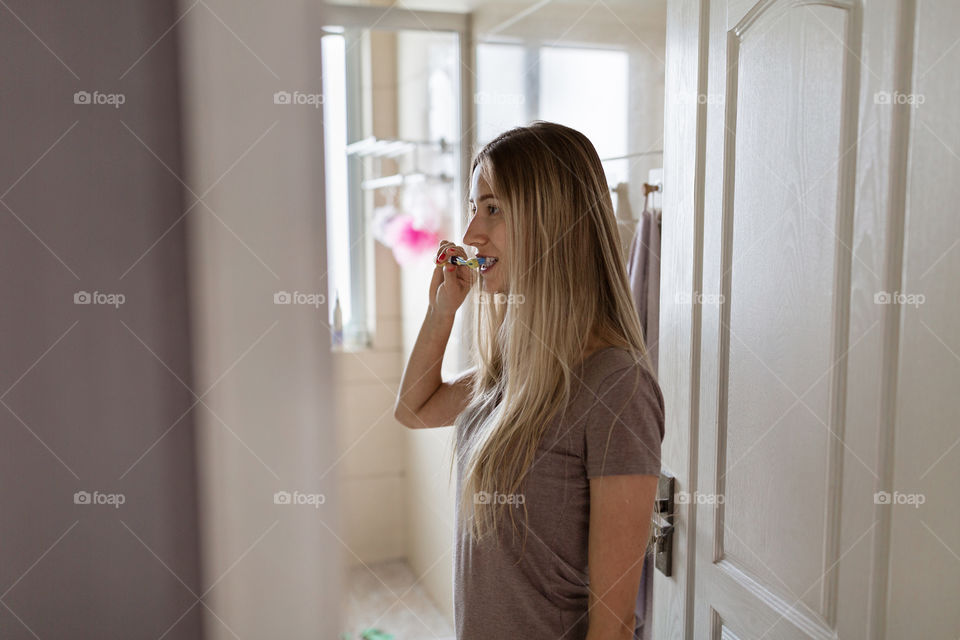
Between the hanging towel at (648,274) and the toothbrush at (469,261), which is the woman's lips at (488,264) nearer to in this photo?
the toothbrush at (469,261)

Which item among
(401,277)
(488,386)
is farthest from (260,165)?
(401,277)

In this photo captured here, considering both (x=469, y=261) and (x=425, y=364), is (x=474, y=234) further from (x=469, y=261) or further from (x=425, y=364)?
(x=425, y=364)

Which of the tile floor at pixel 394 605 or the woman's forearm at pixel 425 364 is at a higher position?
the woman's forearm at pixel 425 364

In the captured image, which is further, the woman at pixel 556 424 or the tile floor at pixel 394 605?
the tile floor at pixel 394 605

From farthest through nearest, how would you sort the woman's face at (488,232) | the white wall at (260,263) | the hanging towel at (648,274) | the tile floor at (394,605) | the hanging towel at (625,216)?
1. the tile floor at (394,605)
2. the hanging towel at (625,216)
3. the hanging towel at (648,274)
4. the woman's face at (488,232)
5. the white wall at (260,263)

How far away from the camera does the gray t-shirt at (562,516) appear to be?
82 cm

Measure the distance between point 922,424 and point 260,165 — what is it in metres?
0.69

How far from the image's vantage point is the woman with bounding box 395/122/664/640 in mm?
824

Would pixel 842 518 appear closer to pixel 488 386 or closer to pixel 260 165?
pixel 488 386

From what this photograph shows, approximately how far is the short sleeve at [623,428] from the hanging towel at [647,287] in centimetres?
48

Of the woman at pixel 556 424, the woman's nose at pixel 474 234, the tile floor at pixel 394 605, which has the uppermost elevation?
the woman's nose at pixel 474 234

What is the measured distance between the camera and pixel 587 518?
0.86 metres

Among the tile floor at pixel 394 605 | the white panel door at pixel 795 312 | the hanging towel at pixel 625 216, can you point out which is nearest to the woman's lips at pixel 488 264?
the white panel door at pixel 795 312

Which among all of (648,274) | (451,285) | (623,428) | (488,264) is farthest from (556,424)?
(648,274)
